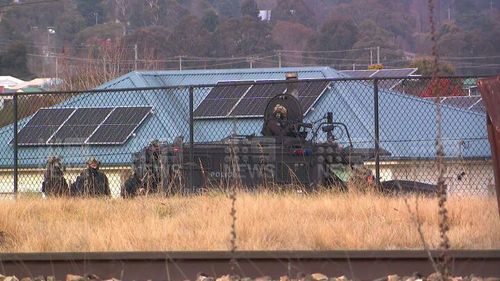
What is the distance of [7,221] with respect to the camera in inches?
419

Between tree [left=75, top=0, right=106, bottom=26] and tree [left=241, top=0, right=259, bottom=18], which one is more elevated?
tree [left=75, top=0, right=106, bottom=26]

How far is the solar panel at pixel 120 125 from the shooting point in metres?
21.8

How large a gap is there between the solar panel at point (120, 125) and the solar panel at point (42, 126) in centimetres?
104

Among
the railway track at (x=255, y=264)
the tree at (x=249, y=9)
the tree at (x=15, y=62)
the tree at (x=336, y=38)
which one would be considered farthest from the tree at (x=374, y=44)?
the railway track at (x=255, y=264)

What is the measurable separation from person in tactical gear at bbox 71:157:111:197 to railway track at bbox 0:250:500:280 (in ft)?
18.1

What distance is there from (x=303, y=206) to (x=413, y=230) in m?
2.14

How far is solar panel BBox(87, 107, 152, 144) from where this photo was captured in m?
21.8

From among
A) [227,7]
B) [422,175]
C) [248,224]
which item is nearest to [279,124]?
[422,175]

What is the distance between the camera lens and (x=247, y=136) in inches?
614

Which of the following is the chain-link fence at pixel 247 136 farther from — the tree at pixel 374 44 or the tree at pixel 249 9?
the tree at pixel 249 9

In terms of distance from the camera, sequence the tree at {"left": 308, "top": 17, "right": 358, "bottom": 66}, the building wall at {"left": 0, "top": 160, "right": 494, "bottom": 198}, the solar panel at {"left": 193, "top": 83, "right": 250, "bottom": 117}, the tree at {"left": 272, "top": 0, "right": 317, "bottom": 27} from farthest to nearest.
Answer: the tree at {"left": 272, "top": 0, "right": 317, "bottom": 27}, the tree at {"left": 308, "top": 17, "right": 358, "bottom": 66}, the solar panel at {"left": 193, "top": 83, "right": 250, "bottom": 117}, the building wall at {"left": 0, "top": 160, "right": 494, "bottom": 198}

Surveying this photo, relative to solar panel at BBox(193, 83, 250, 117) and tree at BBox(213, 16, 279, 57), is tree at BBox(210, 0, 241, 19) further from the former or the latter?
solar panel at BBox(193, 83, 250, 117)

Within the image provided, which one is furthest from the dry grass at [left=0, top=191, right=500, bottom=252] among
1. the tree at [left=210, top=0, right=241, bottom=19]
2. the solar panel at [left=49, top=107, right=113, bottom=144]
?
the tree at [left=210, top=0, right=241, bottom=19]

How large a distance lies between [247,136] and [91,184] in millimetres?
2732
